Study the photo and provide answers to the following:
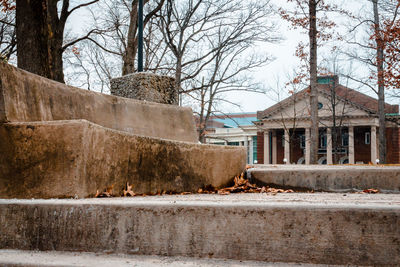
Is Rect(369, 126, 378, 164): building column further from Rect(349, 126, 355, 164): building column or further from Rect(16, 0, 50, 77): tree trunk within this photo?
Rect(16, 0, 50, 77): tree trunk

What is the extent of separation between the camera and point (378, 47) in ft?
59.2

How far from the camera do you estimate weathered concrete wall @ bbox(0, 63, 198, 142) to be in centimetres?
251

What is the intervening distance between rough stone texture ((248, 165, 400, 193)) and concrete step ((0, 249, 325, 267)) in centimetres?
210

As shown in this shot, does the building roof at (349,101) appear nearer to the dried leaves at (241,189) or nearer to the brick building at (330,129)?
the brick building at (330,129)

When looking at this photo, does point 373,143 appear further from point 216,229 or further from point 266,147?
point 216,229

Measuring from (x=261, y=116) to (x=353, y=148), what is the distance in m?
11.7

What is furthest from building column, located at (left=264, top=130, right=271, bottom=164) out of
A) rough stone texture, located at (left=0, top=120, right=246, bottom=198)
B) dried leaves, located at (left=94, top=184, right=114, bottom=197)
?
dried leaves, located at (left=94, top=184, right=114, bottom=197)

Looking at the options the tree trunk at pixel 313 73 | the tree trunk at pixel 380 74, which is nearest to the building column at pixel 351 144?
the tree trunk at pixel 380 74

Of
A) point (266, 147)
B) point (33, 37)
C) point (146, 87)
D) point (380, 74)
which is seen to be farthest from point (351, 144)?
point (146, 87)

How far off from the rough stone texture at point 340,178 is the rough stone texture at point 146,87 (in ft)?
7.84

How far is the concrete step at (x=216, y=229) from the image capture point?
1527mm

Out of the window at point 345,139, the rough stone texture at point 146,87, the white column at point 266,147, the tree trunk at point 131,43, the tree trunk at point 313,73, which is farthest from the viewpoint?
the white column at point 266,147

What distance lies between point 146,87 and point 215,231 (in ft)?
13.0

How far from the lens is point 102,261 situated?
1.59 meters
